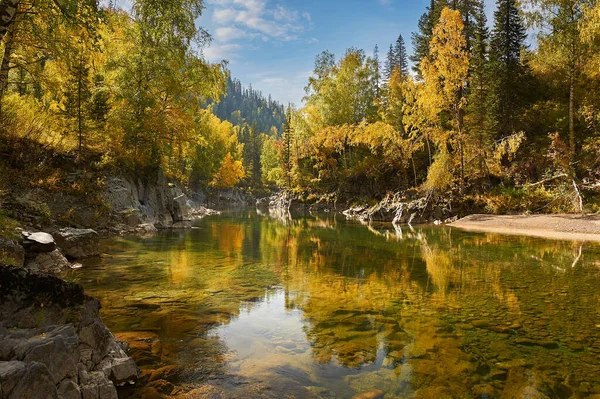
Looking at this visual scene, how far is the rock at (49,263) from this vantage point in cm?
942

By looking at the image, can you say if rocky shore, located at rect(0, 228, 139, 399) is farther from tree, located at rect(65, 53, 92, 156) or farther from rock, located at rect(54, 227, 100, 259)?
tree, located at rect(65, 53, 92, 156)

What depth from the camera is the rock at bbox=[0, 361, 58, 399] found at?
9.09 feet

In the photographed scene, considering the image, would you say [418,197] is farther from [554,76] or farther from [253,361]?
[253,361]

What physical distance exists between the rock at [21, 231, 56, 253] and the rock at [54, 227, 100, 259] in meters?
2.09

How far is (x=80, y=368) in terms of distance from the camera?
3.86 metres

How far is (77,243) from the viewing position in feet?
40.6

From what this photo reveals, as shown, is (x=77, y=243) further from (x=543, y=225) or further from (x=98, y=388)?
(x=543, y=225)

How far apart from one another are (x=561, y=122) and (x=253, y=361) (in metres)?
31.8

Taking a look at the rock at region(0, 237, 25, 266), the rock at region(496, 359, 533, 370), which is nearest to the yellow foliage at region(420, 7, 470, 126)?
the rock at region(496, 359, 533, 370)

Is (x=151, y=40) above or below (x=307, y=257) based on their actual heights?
above

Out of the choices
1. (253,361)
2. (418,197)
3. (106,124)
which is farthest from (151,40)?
(418,197)

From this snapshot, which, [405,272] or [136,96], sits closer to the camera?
[405,272]

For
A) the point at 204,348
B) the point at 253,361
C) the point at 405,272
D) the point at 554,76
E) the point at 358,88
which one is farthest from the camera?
the point at 358,88

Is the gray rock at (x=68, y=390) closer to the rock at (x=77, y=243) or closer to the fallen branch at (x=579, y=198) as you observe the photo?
the rock at (x=77, y=243)
